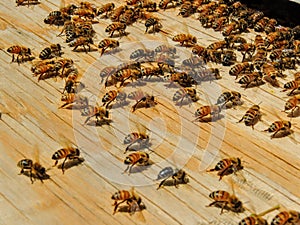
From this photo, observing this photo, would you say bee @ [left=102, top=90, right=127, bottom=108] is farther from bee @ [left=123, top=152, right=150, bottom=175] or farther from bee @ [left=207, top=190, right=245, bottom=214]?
bee @ [left=207, top=190, right=245, bottom=214]

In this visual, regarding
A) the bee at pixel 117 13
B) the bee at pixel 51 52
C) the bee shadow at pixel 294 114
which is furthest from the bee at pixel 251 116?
the bee at pixel 117 13

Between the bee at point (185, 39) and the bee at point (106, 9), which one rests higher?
the bee at point (185, 39)

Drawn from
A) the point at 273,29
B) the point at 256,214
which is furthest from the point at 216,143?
the point at 273,29

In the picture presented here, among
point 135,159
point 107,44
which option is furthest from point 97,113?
point 107,44

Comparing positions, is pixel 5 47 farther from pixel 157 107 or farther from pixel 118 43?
pixel 157 107

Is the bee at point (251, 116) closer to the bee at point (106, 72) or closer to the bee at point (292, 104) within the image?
the bee at point (292, 104)

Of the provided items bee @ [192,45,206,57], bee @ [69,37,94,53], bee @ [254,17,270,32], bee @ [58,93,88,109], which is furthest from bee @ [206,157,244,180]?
bee @ [254,17,270,32]
